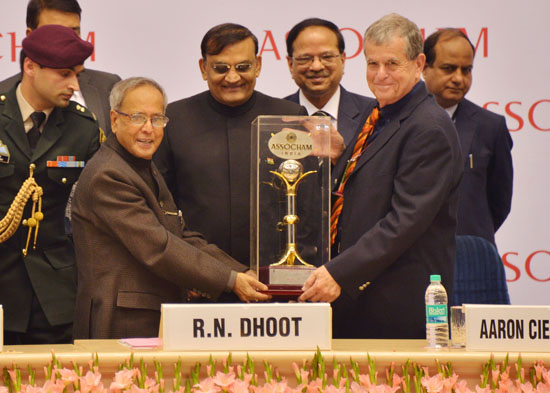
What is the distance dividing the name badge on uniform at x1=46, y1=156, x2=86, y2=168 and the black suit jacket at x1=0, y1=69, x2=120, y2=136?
379 millimetres

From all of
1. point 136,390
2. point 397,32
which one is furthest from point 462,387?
point 397,32

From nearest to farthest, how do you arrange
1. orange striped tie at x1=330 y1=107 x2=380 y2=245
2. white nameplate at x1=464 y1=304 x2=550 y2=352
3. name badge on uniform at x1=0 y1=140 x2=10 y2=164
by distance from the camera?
white nameplate at x1=464 y1=304 x2=550 y2=352
orange striped tie at x1=330 y1=107 x2=380 y2=245
name badge on uniform at x1=0 y1=140 x2=10 y2=164

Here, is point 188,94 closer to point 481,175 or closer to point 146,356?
point 481,175

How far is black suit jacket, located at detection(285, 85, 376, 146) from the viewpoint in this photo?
3799 mm

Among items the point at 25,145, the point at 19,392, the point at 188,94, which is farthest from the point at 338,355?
the point at 188,94

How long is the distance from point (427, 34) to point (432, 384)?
249 cm

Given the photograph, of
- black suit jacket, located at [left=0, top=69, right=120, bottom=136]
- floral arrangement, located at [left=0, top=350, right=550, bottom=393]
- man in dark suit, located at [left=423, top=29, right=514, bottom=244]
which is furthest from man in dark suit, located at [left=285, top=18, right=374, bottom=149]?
floral arrangement, located at [left=0, top=350, right=550, bottom=393]

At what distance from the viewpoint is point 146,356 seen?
7.24 ft

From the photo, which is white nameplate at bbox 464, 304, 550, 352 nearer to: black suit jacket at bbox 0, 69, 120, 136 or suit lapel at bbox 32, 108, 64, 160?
suit lapel at bbox 32, 108, 64, 160

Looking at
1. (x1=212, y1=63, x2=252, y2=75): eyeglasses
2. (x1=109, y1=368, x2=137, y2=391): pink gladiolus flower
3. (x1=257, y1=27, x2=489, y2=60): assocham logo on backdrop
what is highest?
(x1=257, y1=27, x2=489, y2=60): assocham logo on backdrop

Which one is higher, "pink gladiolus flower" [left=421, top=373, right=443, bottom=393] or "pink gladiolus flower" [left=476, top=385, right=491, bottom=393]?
"pink gladiolus flower" [left=421, top=373, right=443, bottom=393]

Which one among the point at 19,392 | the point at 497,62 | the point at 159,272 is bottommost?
the point at 19,392

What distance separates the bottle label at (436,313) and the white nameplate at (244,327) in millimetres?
341

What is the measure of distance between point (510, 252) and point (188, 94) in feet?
5.33
